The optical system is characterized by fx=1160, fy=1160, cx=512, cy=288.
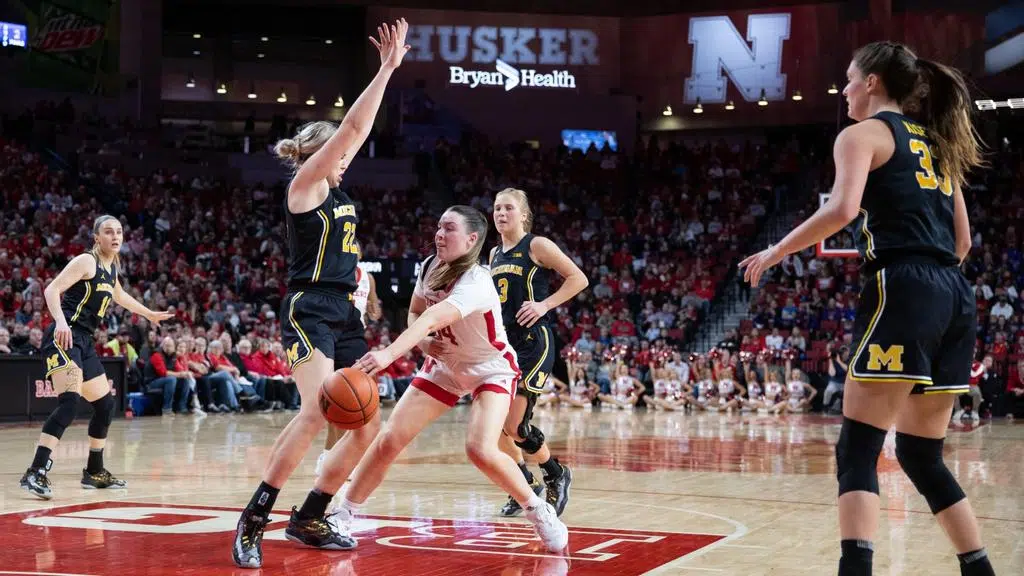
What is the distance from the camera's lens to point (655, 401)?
22.4 metres

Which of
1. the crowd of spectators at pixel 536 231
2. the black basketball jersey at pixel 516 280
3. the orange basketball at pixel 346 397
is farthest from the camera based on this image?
the crowd of spectators at pixel 536 231

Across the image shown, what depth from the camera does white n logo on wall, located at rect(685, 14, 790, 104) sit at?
32781mm

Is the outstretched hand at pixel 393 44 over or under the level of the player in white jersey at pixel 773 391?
over

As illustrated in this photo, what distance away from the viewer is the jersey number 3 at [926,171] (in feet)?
13.4

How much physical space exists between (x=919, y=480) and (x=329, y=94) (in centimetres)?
3427

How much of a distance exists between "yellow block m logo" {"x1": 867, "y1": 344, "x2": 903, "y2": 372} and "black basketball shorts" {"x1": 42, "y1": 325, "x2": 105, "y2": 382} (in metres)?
6.41

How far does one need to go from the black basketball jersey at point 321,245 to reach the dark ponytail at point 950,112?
9.55ft

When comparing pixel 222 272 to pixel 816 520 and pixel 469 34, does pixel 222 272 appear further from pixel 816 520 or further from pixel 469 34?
pixel 816 520

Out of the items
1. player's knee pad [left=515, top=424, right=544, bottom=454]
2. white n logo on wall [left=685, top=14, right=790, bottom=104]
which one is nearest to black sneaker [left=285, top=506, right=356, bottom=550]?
player's knee pad [left=515, top=424, right=544, bottom=454]

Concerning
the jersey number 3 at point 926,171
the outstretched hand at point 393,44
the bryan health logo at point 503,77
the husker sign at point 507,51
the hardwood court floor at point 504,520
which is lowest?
the hardwood court floor at point 504,520

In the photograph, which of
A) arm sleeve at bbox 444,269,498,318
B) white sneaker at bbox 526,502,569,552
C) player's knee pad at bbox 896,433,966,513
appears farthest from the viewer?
white sneaker at bbox 526,502,569,552

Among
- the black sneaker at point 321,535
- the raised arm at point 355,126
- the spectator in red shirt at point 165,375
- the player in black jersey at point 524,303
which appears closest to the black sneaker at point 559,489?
the player in black jersey at point 524,303

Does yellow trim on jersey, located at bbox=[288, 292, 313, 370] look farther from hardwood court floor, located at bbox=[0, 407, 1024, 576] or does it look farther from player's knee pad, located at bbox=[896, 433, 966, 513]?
player's knee pad, located at bbox=[896, 433, 966, 513]

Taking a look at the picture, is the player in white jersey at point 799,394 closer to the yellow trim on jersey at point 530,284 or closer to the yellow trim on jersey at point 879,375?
the yellow trim on jersey at point 530,284
